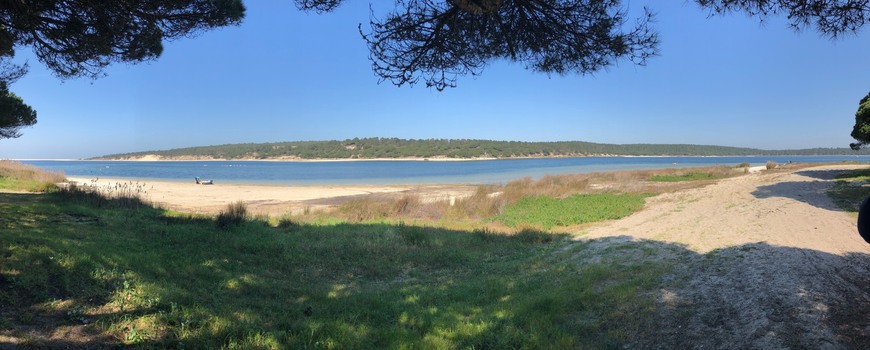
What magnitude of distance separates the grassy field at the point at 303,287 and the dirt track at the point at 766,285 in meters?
0.28

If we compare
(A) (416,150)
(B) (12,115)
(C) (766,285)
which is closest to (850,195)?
(C) (766,285)

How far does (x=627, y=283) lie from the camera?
5.22 meters

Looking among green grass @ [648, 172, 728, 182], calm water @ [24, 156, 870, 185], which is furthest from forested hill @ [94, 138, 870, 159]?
green grass @ [648, 172, 728, 182]

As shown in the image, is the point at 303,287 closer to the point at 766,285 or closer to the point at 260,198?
the point at 766,285

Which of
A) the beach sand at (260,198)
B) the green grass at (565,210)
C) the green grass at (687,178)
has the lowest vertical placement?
the beach sand at (260,198)

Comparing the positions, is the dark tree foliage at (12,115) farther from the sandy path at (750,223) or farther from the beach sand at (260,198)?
the sandy path at (750,223)

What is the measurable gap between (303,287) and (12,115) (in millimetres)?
14165

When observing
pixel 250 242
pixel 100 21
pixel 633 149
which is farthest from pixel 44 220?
pixel 633 149

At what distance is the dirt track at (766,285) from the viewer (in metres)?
3.46

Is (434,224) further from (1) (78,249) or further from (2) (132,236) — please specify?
(1) (78,249)

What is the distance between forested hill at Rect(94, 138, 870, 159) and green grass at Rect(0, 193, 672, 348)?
131681 mm

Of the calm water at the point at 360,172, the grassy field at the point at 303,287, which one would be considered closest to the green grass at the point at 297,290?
the grassy field at the point at 303,287

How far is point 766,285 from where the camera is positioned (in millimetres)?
4441

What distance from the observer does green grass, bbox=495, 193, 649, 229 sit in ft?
45.8
